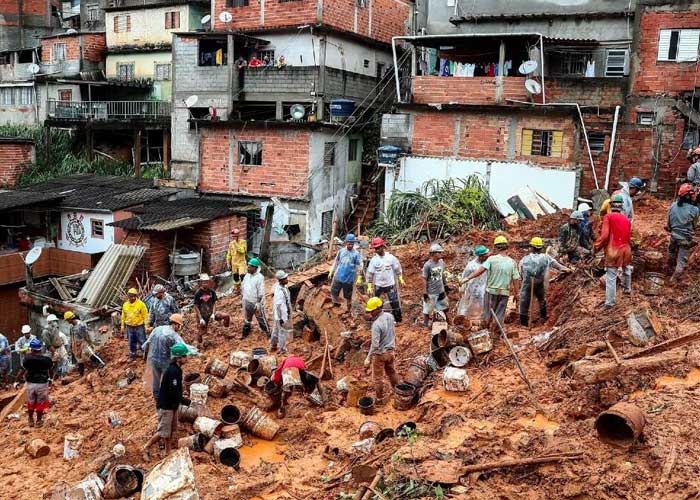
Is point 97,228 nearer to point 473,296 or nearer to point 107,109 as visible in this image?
point 107,109

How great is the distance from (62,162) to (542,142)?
75.1ft

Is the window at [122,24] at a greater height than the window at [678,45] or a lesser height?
greater

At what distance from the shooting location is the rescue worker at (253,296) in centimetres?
1346

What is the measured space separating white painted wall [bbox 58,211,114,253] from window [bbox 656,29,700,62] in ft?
63.5

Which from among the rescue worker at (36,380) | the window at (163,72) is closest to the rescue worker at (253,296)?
the rescue worker at (36,380)

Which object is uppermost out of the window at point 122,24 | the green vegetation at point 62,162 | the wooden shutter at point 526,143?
the window at point 122,24

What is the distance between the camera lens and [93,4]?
4241cm

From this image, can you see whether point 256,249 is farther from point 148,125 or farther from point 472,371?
point 472,371

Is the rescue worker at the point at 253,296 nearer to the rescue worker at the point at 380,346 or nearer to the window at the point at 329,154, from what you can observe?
the rescue worker at the point at 380,346

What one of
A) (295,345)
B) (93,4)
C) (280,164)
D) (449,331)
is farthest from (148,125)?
(449,331)

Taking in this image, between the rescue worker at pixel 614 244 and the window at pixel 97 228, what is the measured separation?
18.1m

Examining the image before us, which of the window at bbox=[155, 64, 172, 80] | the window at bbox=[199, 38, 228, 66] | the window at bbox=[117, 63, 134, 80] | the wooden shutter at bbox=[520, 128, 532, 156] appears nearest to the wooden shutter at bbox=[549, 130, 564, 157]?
the wooden shutter at bbox=[520, 128, 532, 156]

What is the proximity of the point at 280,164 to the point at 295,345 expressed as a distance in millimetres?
12313

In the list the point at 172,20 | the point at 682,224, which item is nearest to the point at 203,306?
the point at 682,224
